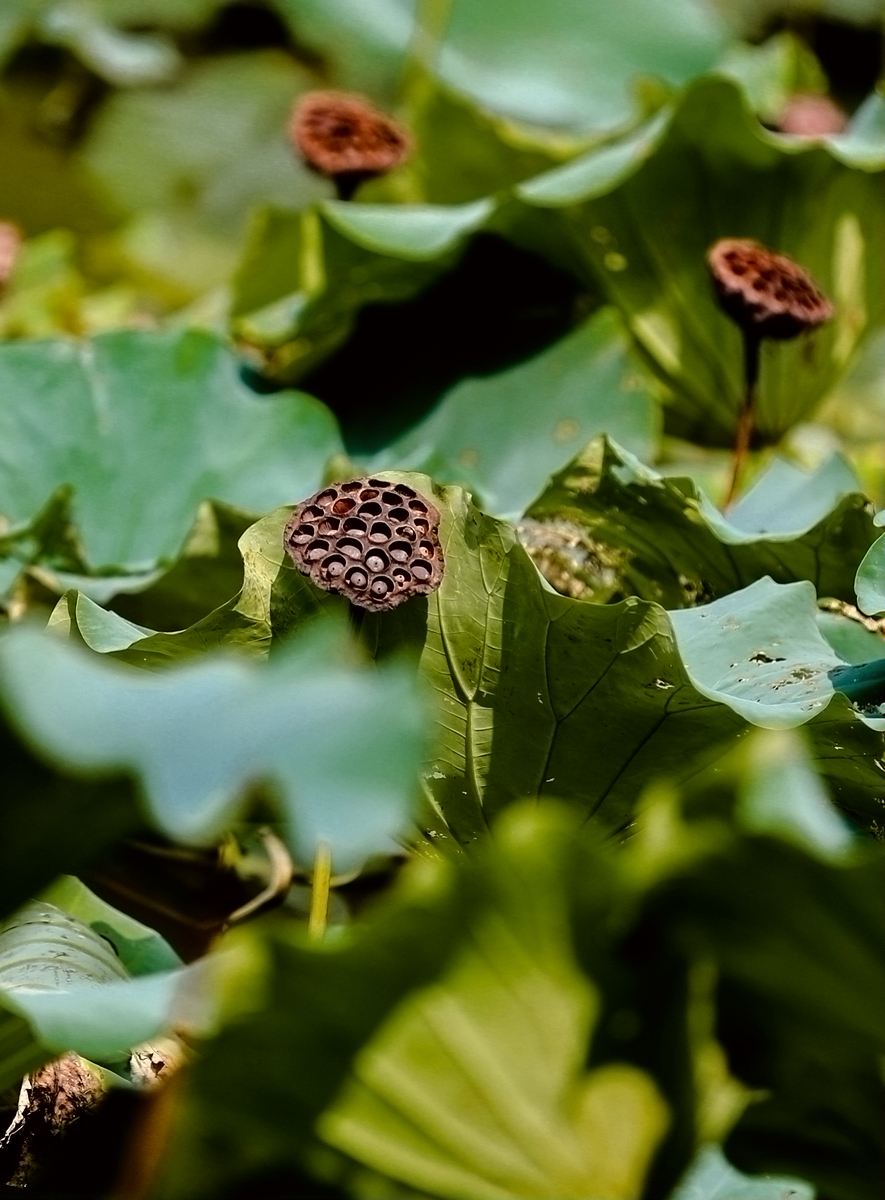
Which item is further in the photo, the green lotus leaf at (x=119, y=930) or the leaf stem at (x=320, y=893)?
the green lotus leaf at (x=119, y=930)

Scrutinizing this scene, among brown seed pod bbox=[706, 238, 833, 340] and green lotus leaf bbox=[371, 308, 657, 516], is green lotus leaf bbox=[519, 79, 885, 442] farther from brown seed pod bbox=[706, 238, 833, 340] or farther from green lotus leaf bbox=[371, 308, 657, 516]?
brown seed pod bbox=[706, 238, 833, 340]

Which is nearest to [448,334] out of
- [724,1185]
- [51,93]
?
[724,1185]

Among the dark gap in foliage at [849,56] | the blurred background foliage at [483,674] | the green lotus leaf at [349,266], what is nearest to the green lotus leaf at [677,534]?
the blurred background foliage at [483,674]

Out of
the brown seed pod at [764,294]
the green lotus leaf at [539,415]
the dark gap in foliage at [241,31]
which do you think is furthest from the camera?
the dark gap in foliage at [241,31]

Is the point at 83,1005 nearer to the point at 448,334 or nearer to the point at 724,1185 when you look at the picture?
the point at 724,1185

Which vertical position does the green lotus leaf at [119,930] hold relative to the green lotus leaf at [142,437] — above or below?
above

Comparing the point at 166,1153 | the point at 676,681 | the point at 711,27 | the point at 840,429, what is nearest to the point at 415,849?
the point at 676,681

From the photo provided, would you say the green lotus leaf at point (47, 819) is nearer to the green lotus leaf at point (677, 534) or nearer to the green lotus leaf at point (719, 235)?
the green lotus leaf at point (677, 534)
